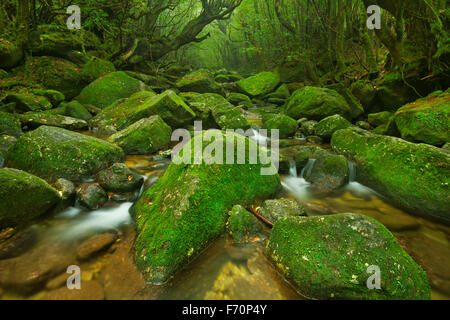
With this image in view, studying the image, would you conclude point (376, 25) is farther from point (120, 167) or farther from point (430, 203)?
point (120, 167)

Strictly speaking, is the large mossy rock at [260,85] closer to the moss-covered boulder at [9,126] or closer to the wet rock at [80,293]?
the moss-covered boulder at [9,126]

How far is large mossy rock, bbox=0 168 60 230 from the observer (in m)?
2.45

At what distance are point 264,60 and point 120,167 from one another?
58.8 ft

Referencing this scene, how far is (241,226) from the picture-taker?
262 cm

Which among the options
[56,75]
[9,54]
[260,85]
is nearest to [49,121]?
[56,75]

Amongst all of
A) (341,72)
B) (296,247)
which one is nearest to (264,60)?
(341,72)

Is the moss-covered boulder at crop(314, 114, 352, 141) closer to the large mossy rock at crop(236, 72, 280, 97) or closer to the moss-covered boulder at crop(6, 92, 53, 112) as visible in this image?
the large mossy rock at crop(236, 72, 280, 97)

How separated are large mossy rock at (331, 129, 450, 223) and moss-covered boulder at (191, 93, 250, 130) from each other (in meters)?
3.98

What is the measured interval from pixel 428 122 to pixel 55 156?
7513 millimetres

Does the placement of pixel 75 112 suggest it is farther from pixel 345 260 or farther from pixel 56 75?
pixel 345 260

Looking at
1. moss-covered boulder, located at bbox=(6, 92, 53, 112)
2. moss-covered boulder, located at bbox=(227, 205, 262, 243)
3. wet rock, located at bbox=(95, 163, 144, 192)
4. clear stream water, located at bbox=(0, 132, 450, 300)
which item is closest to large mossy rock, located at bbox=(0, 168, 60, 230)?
clear stream water, located at bbox=(0, 132, 450, 300)

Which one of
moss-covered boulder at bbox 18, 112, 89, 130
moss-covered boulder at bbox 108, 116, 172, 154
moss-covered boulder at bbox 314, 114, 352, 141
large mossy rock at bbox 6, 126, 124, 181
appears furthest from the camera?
moss-covered boulder at bbox 314, 114, 352, 141

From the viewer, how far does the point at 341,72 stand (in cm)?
1103

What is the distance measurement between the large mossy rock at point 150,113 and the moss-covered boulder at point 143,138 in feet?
2.81
